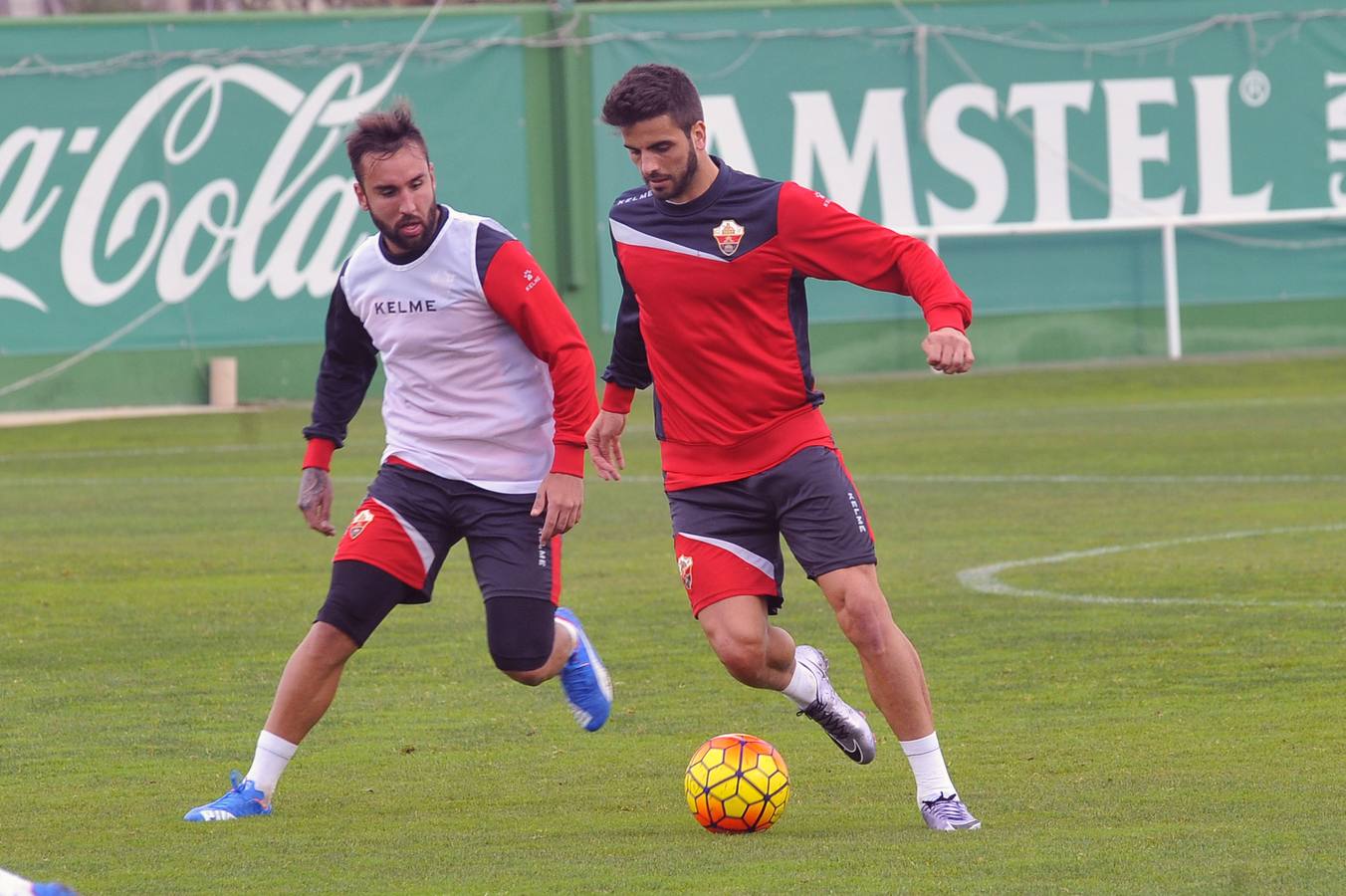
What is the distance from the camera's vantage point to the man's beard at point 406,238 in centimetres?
688

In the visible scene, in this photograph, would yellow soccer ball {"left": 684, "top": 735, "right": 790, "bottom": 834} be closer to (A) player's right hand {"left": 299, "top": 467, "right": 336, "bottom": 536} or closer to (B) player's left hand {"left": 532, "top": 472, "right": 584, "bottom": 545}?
(B) player's left hand {"left": 532, "top": 472, "right": 584, "bottom": 545}

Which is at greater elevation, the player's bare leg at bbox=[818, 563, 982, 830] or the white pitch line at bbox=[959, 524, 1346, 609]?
the player's bare leg at bbox=[818, 563, 982, 830]

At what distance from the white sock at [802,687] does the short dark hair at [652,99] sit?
172 cm

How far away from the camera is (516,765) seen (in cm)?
759

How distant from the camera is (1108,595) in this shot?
1115 cm

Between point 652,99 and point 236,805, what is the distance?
2.43 metres

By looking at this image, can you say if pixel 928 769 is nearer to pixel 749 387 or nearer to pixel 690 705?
pixel 749 387

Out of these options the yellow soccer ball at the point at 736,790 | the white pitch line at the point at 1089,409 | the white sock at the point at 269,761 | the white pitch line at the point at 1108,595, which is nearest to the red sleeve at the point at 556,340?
the yellow soccer ball at the point at 736,790

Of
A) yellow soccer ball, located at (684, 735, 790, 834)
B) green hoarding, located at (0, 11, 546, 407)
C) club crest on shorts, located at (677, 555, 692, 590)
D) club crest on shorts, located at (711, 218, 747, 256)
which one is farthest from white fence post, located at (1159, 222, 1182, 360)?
yellow soccer ball, located at (684, 735, 790, 834)

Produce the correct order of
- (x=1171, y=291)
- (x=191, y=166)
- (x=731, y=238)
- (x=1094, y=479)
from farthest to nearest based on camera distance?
(x=1171, y=291)
(x=191, y=166)
(x=1094, y=479)
(x=731, y=238)

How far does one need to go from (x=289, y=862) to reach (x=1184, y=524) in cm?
883

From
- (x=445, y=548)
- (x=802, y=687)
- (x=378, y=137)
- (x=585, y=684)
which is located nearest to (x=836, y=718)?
(x=802, y=687)

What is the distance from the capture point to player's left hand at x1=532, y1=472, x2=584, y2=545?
271 inches

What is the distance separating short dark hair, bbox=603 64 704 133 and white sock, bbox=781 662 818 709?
1.72 meters
